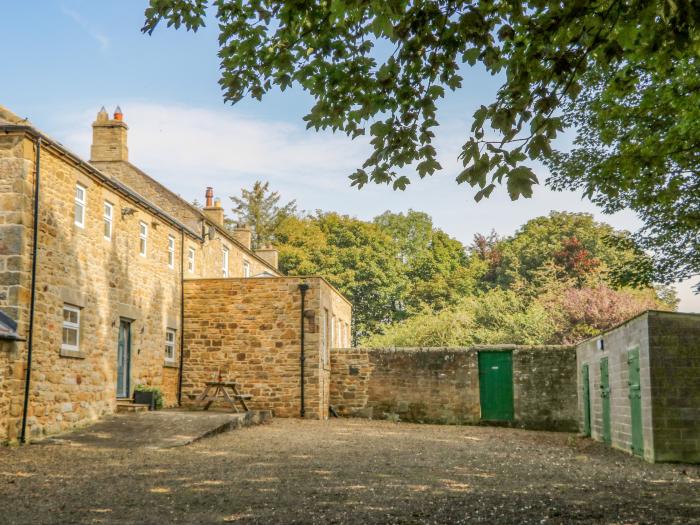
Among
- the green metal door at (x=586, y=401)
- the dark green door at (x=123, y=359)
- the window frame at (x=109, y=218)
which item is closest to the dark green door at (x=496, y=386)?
the green metal door at (x=586, y=401)

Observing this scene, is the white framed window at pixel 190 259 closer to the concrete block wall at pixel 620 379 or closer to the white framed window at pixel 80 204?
the white framed window at pixel 80 204

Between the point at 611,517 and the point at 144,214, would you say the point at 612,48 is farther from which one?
the point at 144,214

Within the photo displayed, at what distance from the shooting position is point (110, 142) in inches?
989

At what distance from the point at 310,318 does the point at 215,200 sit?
11.0 m

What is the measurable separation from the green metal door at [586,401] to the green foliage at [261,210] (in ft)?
112

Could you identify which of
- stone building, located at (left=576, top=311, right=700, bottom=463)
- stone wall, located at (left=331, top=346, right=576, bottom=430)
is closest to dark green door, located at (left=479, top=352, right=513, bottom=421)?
stone wall, located at (left=331, top=346, right=576, bottom=430)

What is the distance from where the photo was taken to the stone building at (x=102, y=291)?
13195 mm

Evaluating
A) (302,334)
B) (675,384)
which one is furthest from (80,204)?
(675,384)

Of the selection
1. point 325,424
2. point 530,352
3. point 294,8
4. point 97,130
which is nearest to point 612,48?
point 294,8

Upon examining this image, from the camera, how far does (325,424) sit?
18.8 m

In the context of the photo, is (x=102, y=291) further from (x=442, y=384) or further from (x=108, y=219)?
(x=442, y=384)

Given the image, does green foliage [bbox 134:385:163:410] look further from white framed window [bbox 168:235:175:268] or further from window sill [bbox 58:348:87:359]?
white framed window [bbox 168:235:175:268]

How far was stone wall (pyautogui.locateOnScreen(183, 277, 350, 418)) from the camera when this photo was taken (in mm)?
20281

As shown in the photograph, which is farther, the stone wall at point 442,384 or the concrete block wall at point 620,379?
the stone wall at point 442,384
